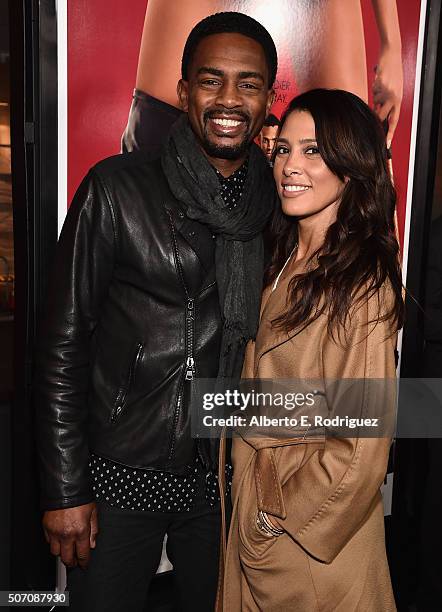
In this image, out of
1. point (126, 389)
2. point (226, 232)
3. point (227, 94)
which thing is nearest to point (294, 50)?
point (227, 94)

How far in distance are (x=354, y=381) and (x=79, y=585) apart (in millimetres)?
962

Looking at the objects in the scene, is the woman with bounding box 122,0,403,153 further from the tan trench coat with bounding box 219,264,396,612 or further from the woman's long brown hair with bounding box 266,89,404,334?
the tan trench coat with bounding box 219,264,396,612

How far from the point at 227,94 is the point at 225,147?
0.14 metres

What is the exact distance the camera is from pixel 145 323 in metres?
1.67

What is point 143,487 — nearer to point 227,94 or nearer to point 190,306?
point 190,306

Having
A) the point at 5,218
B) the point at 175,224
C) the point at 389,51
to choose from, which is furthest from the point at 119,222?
the point at 389,51

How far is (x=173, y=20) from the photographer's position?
2.13 metres

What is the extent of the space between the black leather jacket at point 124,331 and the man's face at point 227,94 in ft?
0.60

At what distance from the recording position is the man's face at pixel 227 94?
1.70 m

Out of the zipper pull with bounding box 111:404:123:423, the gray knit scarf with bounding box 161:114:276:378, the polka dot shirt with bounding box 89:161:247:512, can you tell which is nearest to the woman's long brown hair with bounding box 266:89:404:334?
the gray knit scarf with bounding box 161:114:276:378

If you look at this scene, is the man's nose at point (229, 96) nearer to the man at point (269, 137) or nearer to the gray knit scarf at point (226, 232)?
the gray knit scarf at point (226, 232)

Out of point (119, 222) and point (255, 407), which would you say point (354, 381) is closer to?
point (255, 407)

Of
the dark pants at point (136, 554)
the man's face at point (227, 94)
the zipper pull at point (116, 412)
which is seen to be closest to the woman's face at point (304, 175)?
the man's face at point (227, 94)

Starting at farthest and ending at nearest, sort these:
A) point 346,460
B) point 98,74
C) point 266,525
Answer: point 98,74
point 266,525
point 346,460
